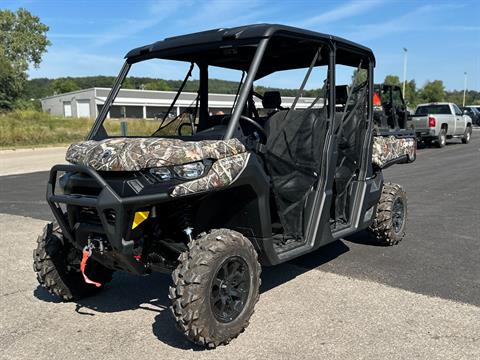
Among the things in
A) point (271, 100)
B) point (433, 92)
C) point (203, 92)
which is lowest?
point (271, 100)

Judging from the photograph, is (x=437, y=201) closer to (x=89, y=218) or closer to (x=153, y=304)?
(x=153, y=304)

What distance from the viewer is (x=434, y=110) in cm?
2278

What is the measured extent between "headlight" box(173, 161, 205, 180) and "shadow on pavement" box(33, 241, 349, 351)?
1.22 metres

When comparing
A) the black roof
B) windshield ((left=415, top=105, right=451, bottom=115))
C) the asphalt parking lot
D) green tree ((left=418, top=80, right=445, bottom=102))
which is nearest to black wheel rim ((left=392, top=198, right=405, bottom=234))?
the asphalt parking lot

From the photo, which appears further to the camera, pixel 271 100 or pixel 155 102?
pixel 155 102

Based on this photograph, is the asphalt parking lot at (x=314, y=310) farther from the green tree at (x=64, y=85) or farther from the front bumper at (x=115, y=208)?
the green tree at (x=64, y=85)

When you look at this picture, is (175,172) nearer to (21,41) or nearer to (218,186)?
(218,186)

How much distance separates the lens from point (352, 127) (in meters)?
5.34

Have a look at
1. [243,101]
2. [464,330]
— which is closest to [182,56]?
[243,101]

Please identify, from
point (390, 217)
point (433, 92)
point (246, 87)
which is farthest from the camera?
point (433, 92)

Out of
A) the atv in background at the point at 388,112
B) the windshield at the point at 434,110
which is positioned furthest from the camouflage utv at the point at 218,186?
the windshield at the point at 434,110

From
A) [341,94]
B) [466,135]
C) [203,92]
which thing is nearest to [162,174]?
[203,92]

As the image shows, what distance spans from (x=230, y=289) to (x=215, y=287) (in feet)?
0.50

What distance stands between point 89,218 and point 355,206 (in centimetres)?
280
